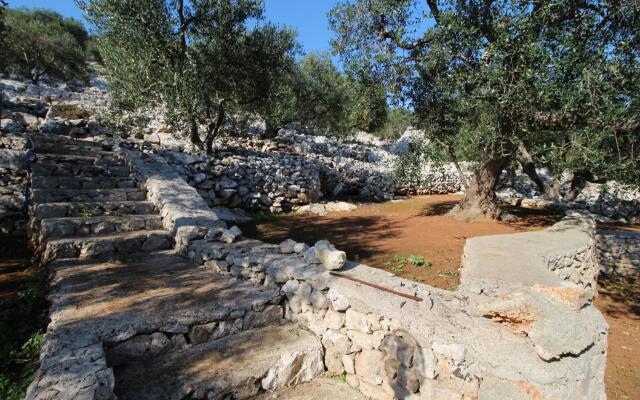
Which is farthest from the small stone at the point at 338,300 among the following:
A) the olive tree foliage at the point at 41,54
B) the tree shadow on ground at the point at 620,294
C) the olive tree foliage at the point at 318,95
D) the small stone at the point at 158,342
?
the olive tree foliage at the point at 41,54

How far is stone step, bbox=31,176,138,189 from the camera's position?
6.47 meters

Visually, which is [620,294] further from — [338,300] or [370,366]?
[338,300]

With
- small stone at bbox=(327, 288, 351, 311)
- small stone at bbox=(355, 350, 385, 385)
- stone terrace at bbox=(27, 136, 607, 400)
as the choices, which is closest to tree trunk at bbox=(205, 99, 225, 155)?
stone terrace at bbox=(27, 136, 607, 400)

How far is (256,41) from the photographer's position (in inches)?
454

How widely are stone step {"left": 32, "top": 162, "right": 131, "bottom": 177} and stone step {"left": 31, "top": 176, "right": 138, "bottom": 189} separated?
242 millimetres

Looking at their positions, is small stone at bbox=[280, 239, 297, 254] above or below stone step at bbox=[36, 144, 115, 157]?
below

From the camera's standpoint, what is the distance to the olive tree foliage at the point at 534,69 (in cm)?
634

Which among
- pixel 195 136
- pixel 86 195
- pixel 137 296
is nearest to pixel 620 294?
pixel 137 296

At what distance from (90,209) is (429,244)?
7.42 m

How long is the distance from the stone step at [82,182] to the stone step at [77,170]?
242 millimetres

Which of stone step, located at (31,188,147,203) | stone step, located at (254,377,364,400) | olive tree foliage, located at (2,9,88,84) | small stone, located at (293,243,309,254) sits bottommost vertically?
stone step, located at (254,377,364,400)

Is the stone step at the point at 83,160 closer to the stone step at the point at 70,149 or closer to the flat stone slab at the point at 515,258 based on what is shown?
the stone step at the point at 70,149

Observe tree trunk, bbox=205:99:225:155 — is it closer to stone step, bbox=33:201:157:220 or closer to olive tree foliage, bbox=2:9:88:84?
stone step, bbox=33:201:157:220

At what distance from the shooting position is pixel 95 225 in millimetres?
5684
